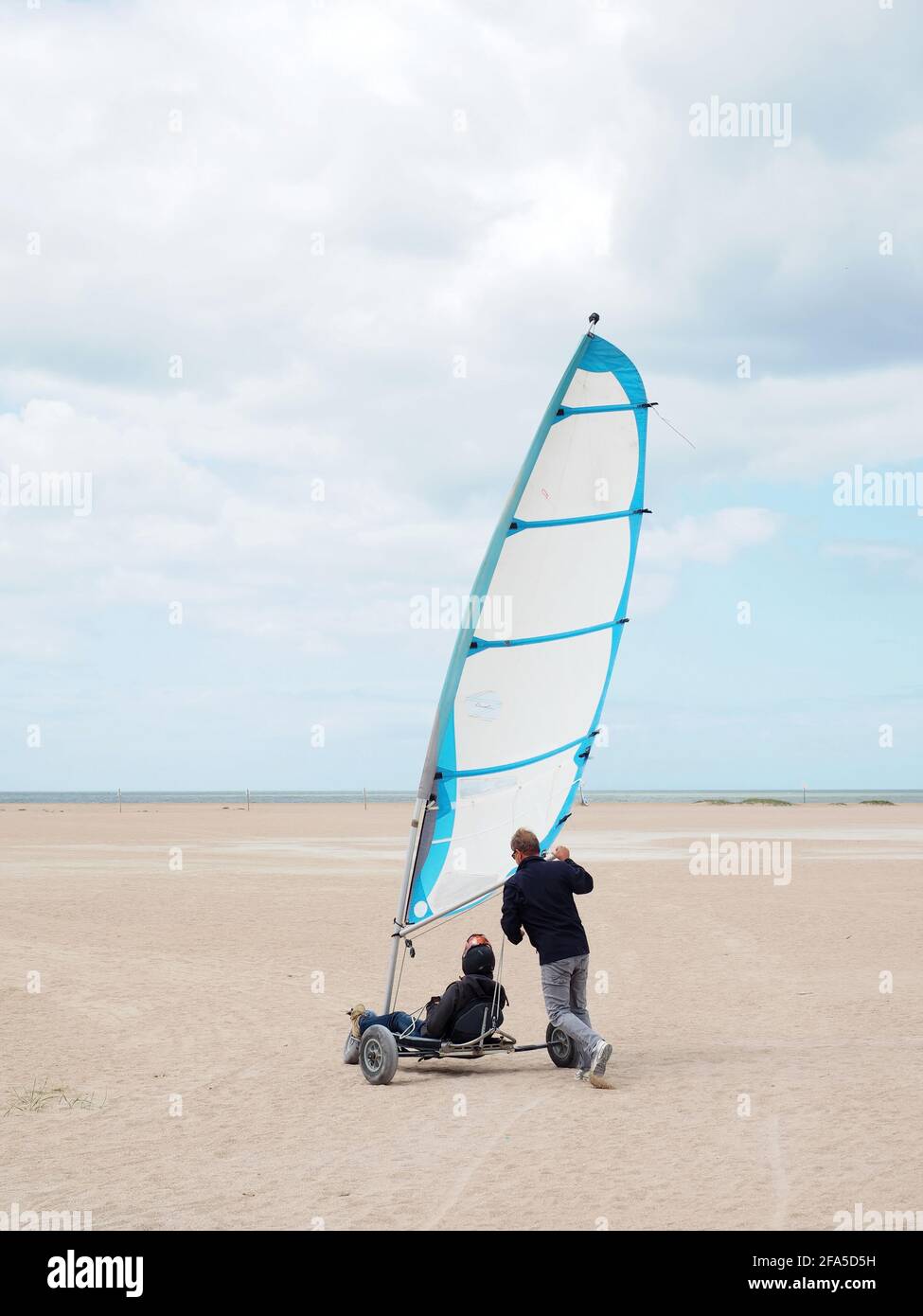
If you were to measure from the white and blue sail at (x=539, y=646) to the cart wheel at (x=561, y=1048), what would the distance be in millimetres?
1173

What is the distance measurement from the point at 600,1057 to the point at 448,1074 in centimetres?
151

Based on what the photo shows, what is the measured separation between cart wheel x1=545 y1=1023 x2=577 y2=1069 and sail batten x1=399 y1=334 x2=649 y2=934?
1.18 m

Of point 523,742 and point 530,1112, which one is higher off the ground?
point 523,742

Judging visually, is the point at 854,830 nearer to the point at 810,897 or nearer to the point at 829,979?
the point at 810,897

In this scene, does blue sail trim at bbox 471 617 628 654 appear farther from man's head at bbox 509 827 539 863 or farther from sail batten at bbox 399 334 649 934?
man's head at bbox 509 827 539 863

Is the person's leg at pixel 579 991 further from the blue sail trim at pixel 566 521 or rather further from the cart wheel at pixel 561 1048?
the blue sail trim at pixel 566 521

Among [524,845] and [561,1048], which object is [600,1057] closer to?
[561,1048]

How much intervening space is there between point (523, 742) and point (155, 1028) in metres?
4.18

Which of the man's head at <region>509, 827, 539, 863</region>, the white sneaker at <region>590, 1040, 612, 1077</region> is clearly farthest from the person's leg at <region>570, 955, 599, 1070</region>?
the man's head at <region>509, 827, 539, 863</region>

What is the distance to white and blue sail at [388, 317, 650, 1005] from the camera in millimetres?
9445

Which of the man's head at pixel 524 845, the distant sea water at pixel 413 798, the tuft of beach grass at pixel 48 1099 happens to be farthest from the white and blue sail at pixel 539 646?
the distant sea water at pixel 413 798

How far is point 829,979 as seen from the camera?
13.0 meters

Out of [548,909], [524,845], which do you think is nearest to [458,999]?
[548,909]
